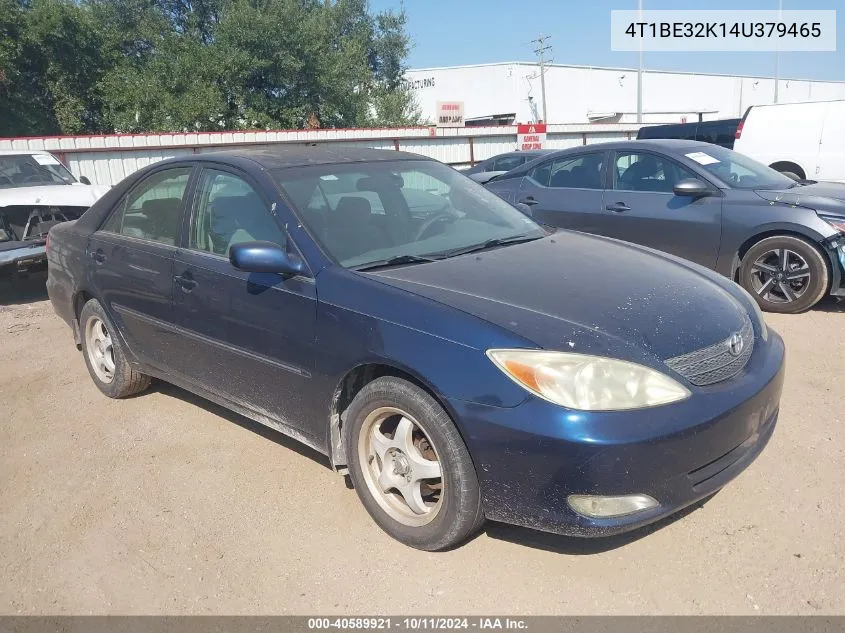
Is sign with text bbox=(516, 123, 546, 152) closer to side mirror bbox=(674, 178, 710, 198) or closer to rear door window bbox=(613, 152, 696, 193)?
rear door window bbox=(613, 152, 696, 193)

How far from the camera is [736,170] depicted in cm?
640

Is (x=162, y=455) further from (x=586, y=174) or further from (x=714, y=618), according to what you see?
(x=586, y=174)

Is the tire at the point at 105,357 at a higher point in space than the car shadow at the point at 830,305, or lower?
higher

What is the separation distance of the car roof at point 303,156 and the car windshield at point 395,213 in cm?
6

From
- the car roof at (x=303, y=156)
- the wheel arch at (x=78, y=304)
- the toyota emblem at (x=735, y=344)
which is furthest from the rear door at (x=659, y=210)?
the wheel arch at (x=78, y=304)

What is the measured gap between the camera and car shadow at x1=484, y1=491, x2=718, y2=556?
272cm

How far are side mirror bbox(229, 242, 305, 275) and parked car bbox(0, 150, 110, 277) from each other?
558 cm

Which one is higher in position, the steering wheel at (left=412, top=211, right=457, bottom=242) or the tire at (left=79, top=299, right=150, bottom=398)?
the steering wheel at (left=412, top=211, right=457, bottom=242)

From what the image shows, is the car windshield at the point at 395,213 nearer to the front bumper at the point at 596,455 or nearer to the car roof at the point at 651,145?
the front bumper at the point at 596,455

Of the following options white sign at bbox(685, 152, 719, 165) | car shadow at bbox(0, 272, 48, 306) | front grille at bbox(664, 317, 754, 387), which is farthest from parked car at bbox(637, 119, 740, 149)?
front grille at bbox(664, 317, 754, 387)

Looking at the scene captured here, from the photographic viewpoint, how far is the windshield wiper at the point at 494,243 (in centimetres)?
329

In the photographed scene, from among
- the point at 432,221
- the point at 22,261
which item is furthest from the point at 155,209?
the point at 22,261

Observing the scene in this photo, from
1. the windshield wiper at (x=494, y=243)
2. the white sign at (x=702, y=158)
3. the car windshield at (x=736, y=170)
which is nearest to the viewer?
the windshield wiper at (x=494, y=243)

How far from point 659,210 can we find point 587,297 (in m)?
4.03
